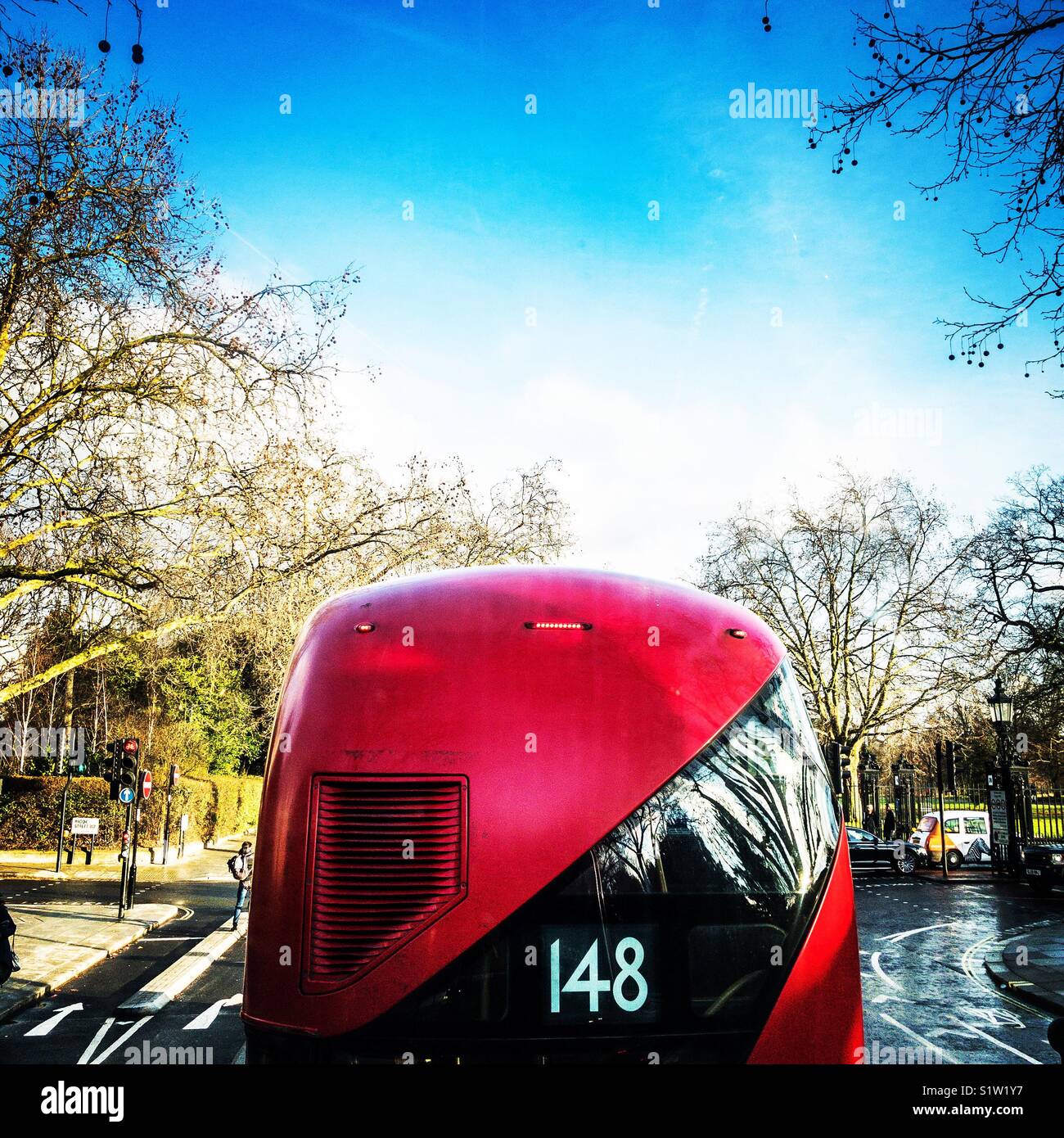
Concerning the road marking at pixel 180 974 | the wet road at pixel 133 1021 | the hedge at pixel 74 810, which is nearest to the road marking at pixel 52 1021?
the wet road at pixel 133 1021

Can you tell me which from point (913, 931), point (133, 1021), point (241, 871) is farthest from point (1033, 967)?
point (241, 871)

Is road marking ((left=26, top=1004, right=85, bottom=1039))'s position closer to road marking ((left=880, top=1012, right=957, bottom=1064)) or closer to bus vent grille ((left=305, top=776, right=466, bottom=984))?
bus vent grille ((left=305, top=776, right=466, bottom=984))

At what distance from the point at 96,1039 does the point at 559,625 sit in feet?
24.3

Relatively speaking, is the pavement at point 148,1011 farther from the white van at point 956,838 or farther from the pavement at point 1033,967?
the white van at point 956,838

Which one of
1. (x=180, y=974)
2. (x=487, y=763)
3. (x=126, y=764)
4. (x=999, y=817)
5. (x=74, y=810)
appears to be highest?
(x=487, y=763)

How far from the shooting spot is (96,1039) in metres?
8.16

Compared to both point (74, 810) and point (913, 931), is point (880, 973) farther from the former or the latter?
point (74, 810)

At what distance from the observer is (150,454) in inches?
569

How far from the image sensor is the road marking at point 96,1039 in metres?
7.40

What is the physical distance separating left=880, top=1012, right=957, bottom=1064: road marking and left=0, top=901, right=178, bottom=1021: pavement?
868cm
